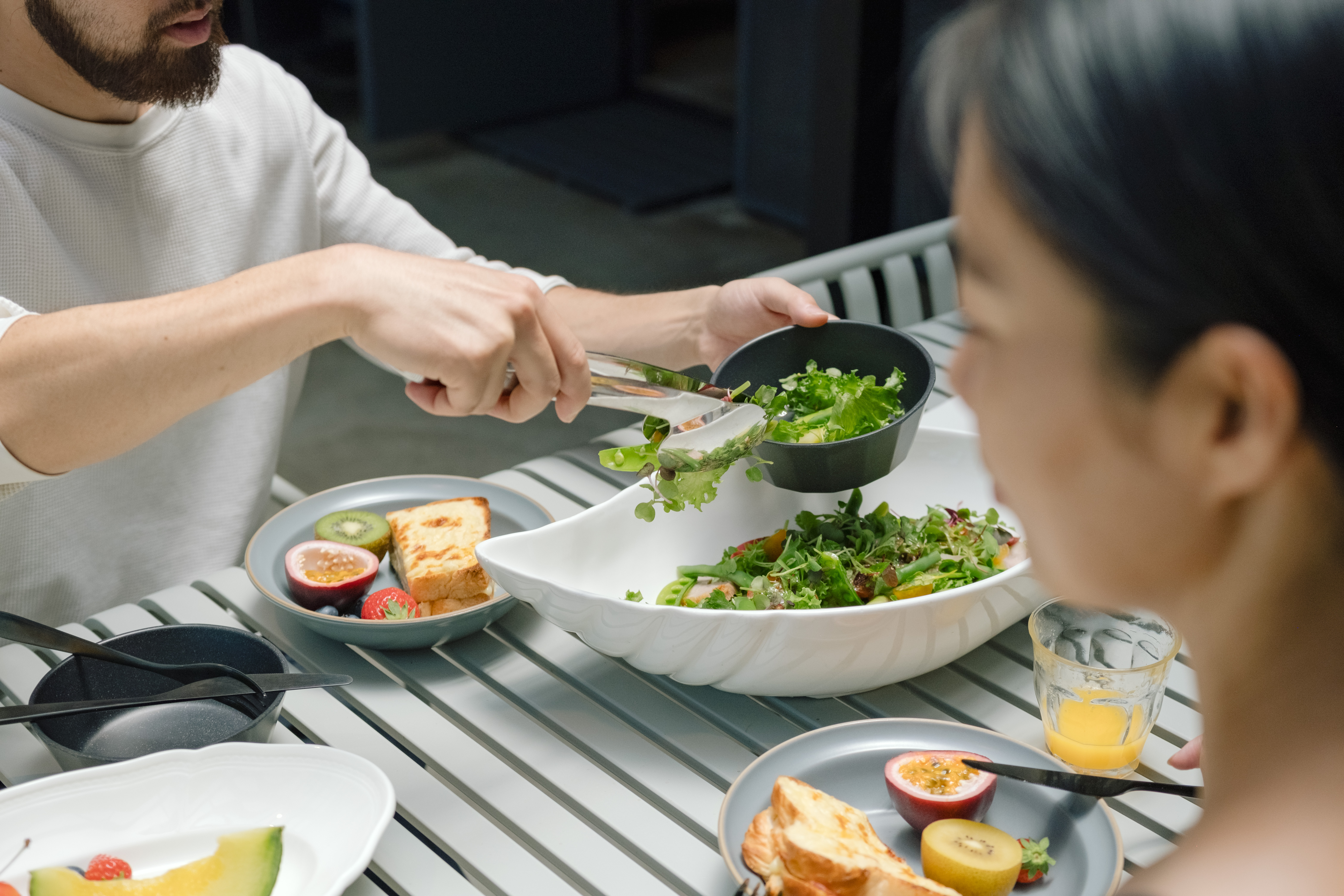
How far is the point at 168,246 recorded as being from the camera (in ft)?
5.17

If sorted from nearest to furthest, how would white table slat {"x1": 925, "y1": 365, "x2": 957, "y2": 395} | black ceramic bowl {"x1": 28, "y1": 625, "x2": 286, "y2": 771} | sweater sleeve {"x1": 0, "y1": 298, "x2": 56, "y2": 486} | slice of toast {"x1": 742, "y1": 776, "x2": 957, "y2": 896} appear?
slice of toast {"x1": 742, "y1": 776, "x2": 957, "y2": 896} → black ceramic bowl {"x1": 28, "y1": 625, "x2": 286, "y2": 771} → sweater sleeve {"x1": 0, "y1": 298, "x2": 56, "y2": 486} → white table slat {"x1": 925, "y1": 365, "x2": 957, "y2": 395}

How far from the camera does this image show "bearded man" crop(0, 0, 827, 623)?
1091 millimetres

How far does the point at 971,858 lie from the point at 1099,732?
195 millimetres

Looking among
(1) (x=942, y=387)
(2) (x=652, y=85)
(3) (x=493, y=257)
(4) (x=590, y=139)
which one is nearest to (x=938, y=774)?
(1) (x=942, y=387)

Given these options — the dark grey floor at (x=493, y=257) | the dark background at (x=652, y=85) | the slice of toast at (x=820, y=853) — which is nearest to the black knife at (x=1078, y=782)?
the slice of toast at (x=820, y=853)

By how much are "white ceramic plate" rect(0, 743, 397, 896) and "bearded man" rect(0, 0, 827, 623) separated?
36 cm

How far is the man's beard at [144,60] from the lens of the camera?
137 cm

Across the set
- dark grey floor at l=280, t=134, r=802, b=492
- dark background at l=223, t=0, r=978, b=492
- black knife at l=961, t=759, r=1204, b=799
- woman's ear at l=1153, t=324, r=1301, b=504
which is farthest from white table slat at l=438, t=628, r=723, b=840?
dark background at l=223, t=0, r=978, b=492

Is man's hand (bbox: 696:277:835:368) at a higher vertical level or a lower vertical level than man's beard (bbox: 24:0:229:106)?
lower

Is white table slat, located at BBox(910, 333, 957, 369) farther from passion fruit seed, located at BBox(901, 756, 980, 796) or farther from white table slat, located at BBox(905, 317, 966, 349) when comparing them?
passion fruit seed, located at BBox(901, 756, 980, 796)

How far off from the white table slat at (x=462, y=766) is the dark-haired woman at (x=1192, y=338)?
49 cm

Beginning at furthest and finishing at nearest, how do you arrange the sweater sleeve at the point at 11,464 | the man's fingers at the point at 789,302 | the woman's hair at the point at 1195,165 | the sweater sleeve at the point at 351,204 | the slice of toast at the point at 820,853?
the sweater sleeve at the point at 351,204
the man's fingers at the point at 789,302
the sweater sleeve at the point at 11,464
the slice of toast at the point at 820,853
the woman's hair at the point at 1195,165

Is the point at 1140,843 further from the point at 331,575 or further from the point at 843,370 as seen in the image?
the point at 331,575

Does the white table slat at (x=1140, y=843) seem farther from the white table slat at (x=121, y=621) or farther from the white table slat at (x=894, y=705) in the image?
the white table slat at (x=121, y=621)
